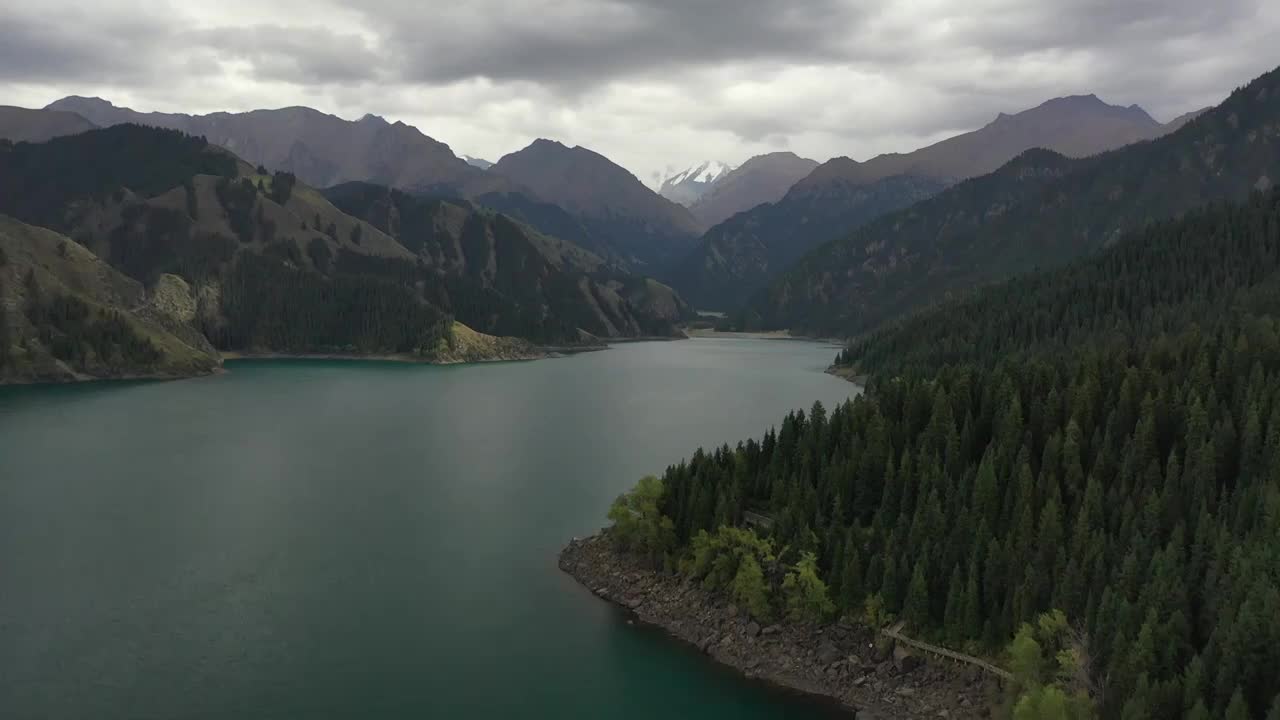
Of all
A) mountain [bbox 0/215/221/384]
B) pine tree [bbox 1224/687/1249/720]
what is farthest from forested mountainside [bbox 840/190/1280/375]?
mountain [bbox 0/215/221/384]

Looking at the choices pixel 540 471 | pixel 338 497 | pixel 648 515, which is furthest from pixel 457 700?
pixel 540 471

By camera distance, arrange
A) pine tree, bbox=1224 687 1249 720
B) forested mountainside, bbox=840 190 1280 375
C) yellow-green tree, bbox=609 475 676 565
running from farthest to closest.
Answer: forested mountainside, bbox=840 190 1280 375 → yellow-green tree, bbox=609 475 676 565 → pine tree, bbox=1224 687 1249 720

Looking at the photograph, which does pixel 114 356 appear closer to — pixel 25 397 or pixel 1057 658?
pixel 25 397

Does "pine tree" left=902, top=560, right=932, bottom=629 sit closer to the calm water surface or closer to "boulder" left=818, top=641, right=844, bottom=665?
"boulder" left=818, top=641, right=844, bottom=665

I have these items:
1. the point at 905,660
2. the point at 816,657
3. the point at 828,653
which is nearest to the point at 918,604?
the point at 905,660

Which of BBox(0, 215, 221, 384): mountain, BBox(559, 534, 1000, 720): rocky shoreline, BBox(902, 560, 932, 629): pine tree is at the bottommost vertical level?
BBox(559, 534, 1000, 720): rocky shoreline

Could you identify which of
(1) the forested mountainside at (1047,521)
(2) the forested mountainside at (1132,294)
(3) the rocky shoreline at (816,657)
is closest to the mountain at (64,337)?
(2) the forested mountainside at (1132,294)
